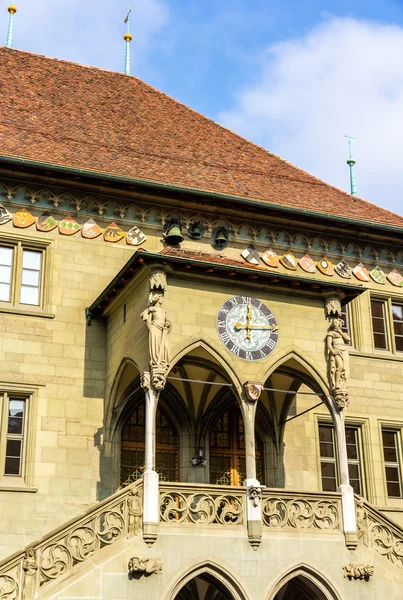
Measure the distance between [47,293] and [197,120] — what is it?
8.14 m

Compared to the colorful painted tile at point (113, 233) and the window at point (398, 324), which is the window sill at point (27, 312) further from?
the window at point (398, 324)

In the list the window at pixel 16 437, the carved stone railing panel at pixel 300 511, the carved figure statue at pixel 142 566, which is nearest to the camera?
the carved figure statue at pixel 142 566

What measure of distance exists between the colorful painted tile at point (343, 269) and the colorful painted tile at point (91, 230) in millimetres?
5669

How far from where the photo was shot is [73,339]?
1933 cm

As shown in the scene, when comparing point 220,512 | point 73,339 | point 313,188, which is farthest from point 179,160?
point 220,512

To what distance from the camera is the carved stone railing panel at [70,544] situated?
14680mm

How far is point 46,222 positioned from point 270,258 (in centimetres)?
506

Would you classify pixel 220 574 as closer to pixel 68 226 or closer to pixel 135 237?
pixel 135 237

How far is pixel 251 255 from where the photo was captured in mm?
21250

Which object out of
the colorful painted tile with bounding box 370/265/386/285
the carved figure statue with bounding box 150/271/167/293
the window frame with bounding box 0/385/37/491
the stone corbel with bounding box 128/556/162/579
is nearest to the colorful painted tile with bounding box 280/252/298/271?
the colorful painted tile with bounding box 370/265/386/285

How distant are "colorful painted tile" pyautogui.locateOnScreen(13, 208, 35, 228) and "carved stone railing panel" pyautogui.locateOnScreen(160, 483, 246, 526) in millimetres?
6516

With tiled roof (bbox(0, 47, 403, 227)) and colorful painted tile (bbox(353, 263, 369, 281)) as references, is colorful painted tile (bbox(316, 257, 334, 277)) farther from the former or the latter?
tiled roof (bbox(0, 47, 403, 227))

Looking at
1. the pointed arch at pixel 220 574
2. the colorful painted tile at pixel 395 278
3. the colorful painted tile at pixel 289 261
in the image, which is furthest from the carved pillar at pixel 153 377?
the colorful painted tile at pixel 395 278

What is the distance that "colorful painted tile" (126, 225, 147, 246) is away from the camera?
20.4 meters
